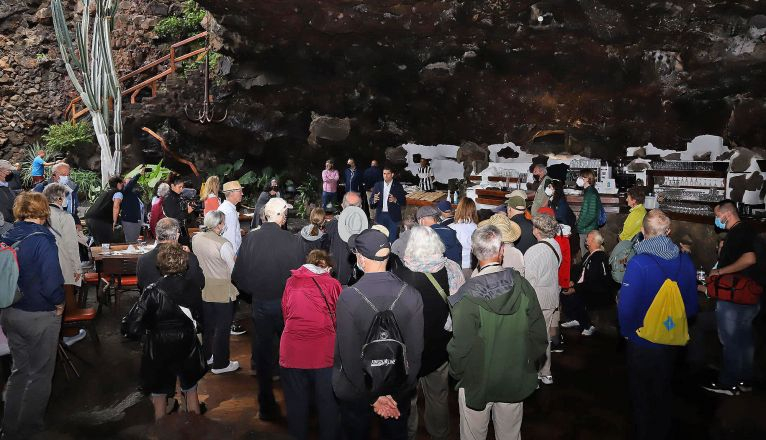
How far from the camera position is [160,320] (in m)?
4.08

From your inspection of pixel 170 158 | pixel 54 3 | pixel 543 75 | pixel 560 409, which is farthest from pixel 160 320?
pixel 170 158

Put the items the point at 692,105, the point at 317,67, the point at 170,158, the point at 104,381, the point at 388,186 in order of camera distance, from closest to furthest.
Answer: the point at 104,381
the point at 388,186
the point at 692,105
the point at 317,67
the point at 170,158

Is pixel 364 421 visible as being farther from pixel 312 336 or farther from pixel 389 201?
pixel 389 201

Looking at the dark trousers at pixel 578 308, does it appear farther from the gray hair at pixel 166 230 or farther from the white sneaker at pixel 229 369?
the gray hair at pixel 166 230

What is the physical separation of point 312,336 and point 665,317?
98.7 inches

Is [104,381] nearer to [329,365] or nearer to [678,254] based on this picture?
[329,365]

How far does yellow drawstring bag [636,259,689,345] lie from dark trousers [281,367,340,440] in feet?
7.55

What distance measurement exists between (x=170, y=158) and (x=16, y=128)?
231 inches

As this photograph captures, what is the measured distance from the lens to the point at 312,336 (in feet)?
12.7

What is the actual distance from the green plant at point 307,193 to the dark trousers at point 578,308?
10709 millimetres

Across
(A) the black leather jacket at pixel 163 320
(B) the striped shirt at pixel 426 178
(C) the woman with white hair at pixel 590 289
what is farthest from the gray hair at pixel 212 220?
(B) the striped shirt at pixel 426 178

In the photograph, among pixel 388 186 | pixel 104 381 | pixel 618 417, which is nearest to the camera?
pixel 618 417

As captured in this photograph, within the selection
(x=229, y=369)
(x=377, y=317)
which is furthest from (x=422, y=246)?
(x=229, y=369)

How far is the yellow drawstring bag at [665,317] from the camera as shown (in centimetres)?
400
